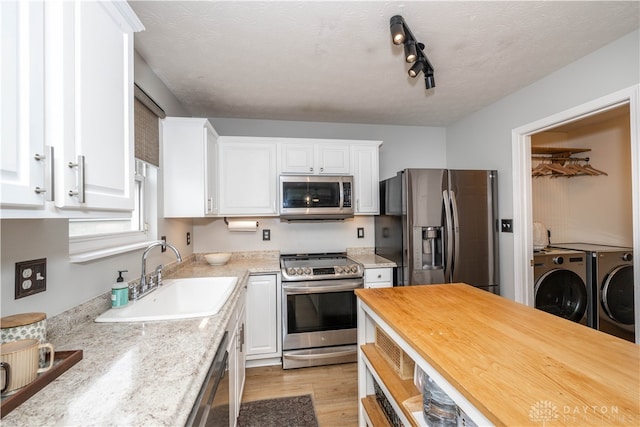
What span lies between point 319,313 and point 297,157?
1541mm

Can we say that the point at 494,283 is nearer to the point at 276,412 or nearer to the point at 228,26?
the point at 276,412

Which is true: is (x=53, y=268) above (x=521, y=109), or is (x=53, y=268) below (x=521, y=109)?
below

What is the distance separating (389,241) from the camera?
110 inches

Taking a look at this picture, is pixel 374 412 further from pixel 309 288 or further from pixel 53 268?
pixel 53 268

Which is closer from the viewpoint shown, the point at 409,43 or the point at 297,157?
the point at 409,43

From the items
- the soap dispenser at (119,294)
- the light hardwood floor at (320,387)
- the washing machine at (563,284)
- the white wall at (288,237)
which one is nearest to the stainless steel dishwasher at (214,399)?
the soap dispenser at (119,294)

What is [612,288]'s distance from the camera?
2555 mm

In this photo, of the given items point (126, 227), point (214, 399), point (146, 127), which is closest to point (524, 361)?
point (214, 399)

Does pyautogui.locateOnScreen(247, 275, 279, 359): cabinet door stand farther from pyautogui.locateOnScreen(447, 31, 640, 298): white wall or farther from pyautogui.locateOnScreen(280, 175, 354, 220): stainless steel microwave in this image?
pyautogui.locateOnScreen(447, 31, 640, 298): white wall

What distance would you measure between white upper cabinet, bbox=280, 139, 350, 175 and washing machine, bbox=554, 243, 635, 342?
2.60m

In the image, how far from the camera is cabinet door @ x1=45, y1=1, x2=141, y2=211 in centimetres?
71

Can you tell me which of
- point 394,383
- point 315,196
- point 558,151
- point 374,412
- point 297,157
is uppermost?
point 558,151

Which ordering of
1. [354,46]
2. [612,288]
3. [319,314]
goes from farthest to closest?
[612,288]
[319,314]
[354,46]

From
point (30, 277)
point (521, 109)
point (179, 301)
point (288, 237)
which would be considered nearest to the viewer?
point (30, 277)
